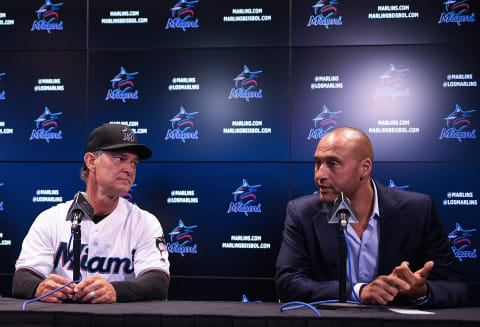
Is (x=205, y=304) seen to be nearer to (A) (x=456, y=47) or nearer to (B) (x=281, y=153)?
(B) (x=281, y=153)

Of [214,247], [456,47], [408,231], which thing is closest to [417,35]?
[456,47]

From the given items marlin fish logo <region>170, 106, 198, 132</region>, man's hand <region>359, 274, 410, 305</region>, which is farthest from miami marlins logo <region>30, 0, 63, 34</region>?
man's hand <region>359, 274, 410, 305</region>

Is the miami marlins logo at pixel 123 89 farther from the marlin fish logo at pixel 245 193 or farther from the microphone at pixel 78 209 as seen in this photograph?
the microphone at pixel 78 209

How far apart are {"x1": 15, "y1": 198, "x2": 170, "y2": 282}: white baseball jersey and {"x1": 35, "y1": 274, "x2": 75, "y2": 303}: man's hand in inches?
14.2

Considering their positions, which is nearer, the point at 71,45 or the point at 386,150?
the point at 386,150

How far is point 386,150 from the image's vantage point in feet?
10.1

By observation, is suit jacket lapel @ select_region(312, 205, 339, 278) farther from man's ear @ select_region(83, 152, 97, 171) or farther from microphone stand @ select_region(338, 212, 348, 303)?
man's ear @ select_region(83, 152, 97, 171)

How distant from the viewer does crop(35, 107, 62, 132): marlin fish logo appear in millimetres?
3244

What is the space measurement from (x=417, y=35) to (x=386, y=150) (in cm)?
80

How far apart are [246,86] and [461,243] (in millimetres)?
1758

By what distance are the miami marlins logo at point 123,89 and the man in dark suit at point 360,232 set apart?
156cm

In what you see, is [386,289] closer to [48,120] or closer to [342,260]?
[342,260]

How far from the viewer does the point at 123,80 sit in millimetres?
3225

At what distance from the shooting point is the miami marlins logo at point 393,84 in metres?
3.06
